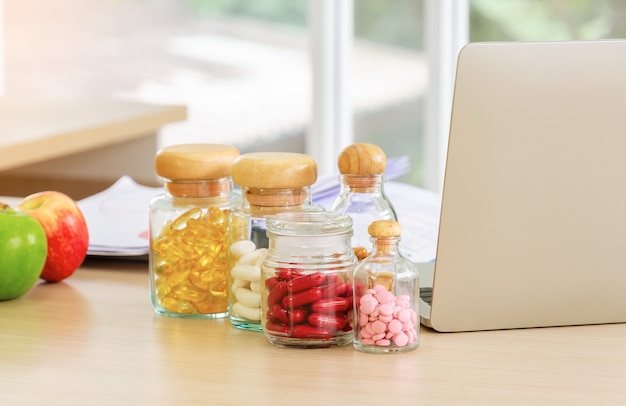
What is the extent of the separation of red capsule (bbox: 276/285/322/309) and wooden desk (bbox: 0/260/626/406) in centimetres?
5

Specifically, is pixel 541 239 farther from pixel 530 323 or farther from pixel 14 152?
pixel 14 152

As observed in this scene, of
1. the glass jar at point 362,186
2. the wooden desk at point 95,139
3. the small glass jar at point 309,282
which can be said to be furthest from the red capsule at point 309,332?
the wooden desk at point 95,139

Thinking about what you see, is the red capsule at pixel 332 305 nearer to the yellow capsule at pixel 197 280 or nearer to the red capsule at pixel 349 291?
the red capsule at pixel 349 291

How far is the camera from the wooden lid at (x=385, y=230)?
814 mm

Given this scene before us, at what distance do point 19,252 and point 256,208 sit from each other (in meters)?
0.28

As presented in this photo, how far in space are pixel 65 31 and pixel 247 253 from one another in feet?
10.4

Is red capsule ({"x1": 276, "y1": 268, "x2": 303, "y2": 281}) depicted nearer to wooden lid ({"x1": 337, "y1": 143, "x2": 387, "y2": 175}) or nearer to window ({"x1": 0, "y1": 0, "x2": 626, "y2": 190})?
wooden lid ({"x1": 337, "y1": 143, "x2": 387, "y2": 175})

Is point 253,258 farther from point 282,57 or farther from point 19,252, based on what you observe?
point 282,57

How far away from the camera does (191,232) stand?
95 cm

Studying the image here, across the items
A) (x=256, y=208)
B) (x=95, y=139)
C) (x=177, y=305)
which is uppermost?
(x=256, y=208)

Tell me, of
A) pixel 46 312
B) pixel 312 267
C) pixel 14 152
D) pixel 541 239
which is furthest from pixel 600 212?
pixel 14 152

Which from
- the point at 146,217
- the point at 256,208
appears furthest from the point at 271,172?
the point at 146,217

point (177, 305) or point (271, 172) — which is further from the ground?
point (271, 172)

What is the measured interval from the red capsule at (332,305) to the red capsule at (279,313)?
3 cm
